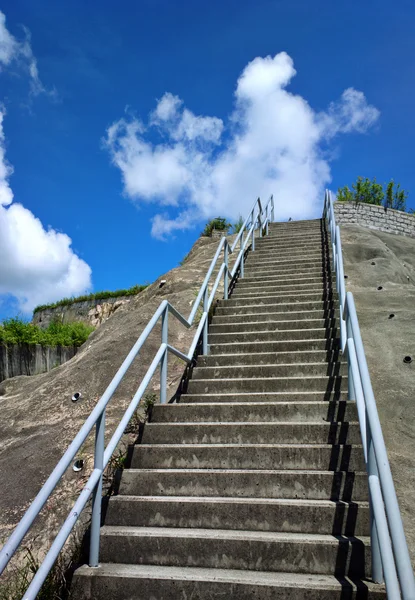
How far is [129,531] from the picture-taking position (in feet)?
9.91

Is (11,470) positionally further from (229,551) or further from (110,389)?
(229,551)

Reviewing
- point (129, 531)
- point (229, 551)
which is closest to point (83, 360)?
point (129, 531)

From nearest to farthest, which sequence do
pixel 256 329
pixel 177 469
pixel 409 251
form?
pixel 177 469 < pixel 256 329 < pixel 409 251

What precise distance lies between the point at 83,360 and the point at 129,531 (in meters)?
3.62

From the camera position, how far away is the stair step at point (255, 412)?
3.90m

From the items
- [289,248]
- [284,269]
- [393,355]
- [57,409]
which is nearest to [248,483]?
[393,355]

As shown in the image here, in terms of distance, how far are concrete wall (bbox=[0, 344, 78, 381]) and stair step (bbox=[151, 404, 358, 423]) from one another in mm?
6777

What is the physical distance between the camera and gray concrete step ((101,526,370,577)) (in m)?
2.66

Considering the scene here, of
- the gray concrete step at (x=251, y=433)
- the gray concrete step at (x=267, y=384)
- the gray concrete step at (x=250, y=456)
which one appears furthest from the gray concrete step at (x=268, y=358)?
the gray concrete step at (x=250, y=456)

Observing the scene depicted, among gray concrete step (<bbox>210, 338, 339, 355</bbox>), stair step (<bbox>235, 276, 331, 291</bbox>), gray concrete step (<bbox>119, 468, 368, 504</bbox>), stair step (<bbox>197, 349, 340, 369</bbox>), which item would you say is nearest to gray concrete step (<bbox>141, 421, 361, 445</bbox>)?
gray concrete step (<bbox>119, 468, 368, 504</bbox>)

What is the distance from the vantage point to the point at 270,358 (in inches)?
206

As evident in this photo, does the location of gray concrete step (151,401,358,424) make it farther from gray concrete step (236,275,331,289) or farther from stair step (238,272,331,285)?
stair step (238,272,331,285)

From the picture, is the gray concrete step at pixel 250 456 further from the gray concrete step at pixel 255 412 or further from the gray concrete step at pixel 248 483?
the gray concrete step at pixel 255 412

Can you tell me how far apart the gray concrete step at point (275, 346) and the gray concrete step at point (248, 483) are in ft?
7.10
